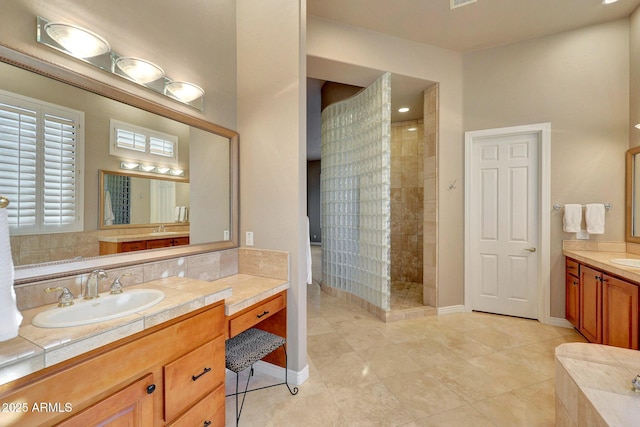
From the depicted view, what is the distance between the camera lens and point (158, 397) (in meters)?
1.16

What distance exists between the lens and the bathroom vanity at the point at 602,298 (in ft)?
6.59

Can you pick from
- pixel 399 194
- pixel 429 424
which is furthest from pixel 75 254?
pixel 399 194

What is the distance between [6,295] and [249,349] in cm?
122

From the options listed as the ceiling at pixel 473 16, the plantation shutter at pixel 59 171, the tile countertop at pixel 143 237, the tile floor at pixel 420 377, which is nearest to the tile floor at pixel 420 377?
the tile floor at pixel 420 377

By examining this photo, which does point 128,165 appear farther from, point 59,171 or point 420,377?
point 420,377

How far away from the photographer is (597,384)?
123cm

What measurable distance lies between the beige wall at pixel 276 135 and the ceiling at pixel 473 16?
851mm

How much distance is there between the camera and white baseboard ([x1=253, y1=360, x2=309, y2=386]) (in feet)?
6.57

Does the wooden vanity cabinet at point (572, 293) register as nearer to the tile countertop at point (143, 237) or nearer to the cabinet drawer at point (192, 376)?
the cabinet drawer at point (192, 376)

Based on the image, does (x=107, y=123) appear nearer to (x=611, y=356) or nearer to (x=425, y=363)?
(x=425, y=363)

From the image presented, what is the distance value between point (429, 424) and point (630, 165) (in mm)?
3293

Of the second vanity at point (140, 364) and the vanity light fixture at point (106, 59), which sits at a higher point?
the vanity light fixture at point (106, 59)

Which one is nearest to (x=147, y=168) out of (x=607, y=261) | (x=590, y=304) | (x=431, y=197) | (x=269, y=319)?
(x=269, y=319)

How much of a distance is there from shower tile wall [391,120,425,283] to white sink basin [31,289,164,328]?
163 inches
